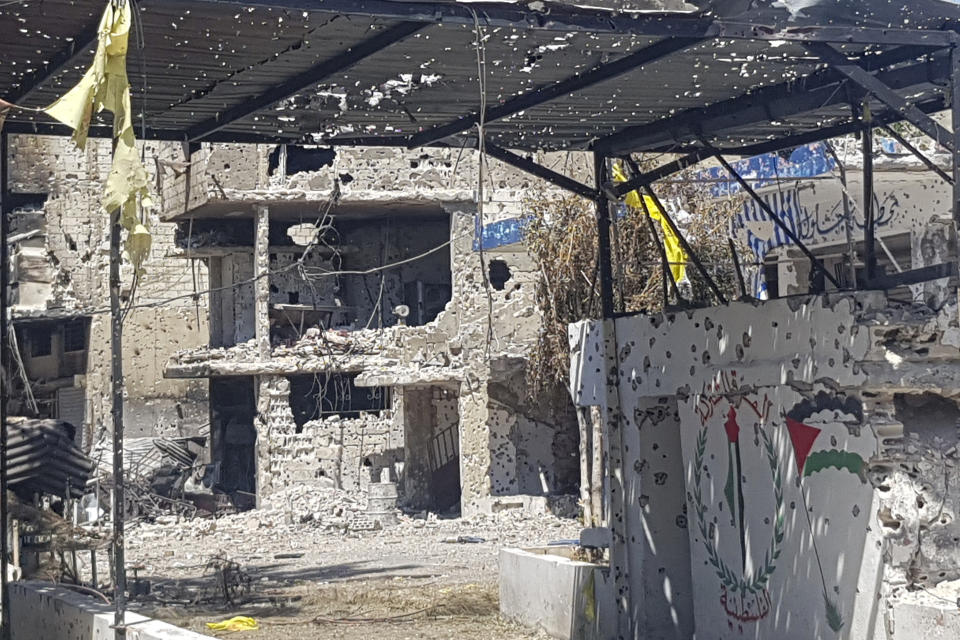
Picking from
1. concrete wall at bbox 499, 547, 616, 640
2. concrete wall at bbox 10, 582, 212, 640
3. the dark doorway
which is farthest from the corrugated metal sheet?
the dark doorway

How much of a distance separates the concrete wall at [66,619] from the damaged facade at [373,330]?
13835 mm

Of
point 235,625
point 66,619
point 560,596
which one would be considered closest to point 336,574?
point 235,625

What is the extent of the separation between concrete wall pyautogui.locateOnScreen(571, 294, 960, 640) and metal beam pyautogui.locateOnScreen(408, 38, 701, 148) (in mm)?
2068

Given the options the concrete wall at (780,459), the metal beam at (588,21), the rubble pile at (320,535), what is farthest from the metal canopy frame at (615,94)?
the rubble pile at (320,535)

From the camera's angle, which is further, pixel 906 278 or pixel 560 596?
pixel 560 596

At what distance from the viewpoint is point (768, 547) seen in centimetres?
959

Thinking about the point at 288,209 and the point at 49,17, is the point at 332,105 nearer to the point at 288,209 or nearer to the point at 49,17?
the point at 49,17

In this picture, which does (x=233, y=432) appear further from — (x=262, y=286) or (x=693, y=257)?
(x=693, y=257)

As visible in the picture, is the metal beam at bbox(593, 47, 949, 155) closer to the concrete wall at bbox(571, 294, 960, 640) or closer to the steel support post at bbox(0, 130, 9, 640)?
the concrete wall at bbox(571, 294, 960, 640)

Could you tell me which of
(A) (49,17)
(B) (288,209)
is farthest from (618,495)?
(B) (288,209)

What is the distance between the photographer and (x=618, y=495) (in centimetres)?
1177

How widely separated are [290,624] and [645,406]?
15.2 feet

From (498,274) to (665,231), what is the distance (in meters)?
13.4

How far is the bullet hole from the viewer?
27422mm
